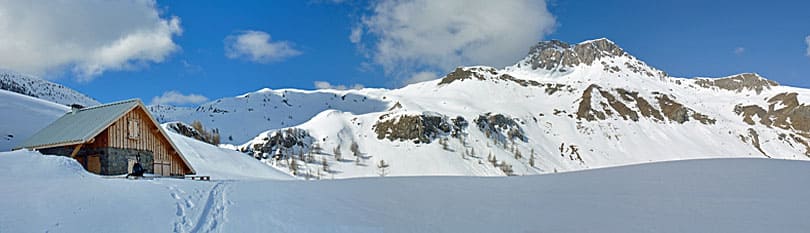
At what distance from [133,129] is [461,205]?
21440 millimetres

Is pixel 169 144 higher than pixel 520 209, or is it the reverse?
pixel 169 144

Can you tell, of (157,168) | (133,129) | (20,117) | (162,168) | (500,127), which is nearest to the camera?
(133,129)

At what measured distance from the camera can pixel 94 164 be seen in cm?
2398

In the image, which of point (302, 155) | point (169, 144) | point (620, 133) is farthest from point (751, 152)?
point (169, 144)

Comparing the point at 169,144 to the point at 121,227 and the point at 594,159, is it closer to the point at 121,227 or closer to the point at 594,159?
the point at 121,227

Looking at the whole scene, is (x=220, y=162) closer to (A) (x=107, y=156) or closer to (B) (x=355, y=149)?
(A) (x=107, y=156)

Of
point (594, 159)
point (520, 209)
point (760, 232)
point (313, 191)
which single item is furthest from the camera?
point (594, 159)

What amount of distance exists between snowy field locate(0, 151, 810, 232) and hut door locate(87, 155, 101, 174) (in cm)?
847

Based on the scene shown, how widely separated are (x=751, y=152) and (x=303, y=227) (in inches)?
8898

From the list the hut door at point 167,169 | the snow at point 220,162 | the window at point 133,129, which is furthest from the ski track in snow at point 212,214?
the snow at point 220,162

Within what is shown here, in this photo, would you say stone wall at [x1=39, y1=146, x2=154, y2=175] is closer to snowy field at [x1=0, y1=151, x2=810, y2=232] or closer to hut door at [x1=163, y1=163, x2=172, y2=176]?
hut door at [x1=163, y1=163, x2=172, y2=176]

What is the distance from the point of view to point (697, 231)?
743cm

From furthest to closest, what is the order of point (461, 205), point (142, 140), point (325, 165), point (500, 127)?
point (500, 127) < point (325, 165) < point (142, 140) < point (461, 205)

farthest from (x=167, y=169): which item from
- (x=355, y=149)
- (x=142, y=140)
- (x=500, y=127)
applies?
(x=500, y=127)
